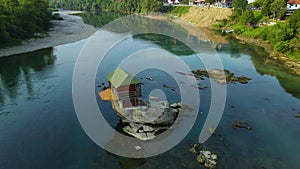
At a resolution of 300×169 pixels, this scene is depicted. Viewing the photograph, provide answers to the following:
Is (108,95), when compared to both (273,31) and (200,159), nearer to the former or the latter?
(200,159)

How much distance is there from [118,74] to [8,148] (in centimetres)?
1260

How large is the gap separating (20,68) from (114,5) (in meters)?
120

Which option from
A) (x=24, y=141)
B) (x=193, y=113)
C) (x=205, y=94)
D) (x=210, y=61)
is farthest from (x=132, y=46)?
(x=24, y=141)

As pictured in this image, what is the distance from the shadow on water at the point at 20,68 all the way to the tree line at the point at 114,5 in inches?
2933

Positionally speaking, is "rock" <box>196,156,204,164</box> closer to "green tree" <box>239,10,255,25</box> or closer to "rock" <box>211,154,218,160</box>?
"rock" <box>211,154,218,160</box>

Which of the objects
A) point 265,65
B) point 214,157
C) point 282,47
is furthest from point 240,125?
point 282,47

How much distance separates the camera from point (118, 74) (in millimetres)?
25938

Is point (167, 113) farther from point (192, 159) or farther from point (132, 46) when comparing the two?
point (132, 46)

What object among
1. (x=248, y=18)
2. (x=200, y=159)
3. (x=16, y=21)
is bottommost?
(x=200, y=159)

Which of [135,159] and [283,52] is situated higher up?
[283,52]

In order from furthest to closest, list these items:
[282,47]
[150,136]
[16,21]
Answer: [16,21] < [282,47] < [150,136]

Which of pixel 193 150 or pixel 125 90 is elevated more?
pixel 125 90

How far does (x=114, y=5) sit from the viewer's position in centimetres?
15175

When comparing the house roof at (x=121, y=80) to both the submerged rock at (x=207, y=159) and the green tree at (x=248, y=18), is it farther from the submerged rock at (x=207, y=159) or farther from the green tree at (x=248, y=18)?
the green tree at (x=248, y=18)
